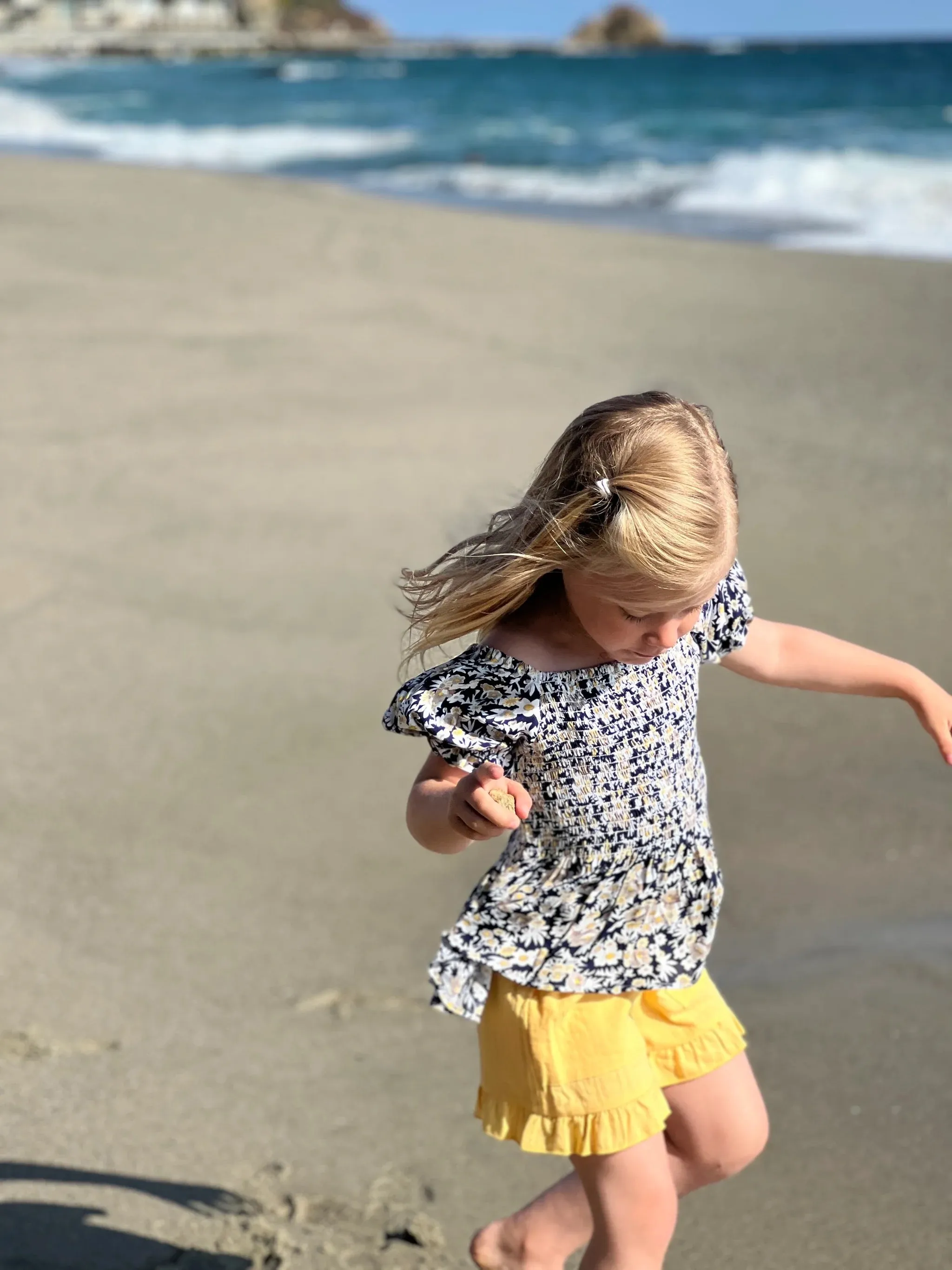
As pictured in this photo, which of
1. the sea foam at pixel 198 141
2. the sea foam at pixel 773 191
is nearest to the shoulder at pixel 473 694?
the sea foam at pixel 773 191

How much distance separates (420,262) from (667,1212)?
250 inches

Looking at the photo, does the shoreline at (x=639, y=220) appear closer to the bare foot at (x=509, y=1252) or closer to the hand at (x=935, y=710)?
the hand at (x=935, y=710)

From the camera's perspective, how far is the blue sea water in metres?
12.6

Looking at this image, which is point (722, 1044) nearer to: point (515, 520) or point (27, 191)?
point (515, 520)

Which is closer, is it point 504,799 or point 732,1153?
point 504,799

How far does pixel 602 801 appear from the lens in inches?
67.5

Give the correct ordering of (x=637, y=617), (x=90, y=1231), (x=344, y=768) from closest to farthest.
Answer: (x=637, y=617)
(x=90, y=1231)
(x=344, y=768)

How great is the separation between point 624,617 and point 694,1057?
62 centimetres

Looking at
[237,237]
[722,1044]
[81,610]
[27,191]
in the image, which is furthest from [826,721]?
[27,191]

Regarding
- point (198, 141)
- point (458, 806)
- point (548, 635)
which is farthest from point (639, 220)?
point (198, 141)

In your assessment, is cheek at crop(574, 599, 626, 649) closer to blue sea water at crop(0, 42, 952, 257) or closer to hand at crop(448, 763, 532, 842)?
hand at crop(448, 763, 532, 842)

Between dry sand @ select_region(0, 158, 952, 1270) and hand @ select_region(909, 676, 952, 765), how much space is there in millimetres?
738

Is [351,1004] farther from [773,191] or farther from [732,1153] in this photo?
[773,191]

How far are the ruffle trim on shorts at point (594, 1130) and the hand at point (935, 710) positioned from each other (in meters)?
0.62
